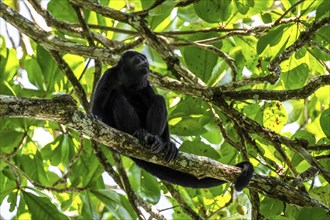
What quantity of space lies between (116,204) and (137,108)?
35.0 inches

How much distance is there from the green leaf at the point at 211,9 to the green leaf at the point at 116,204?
166cm

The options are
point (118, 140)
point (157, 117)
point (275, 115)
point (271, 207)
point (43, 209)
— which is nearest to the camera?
point (118, 140)

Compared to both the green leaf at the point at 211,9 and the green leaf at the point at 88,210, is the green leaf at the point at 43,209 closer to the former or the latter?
the green leaf at the point at 88,210

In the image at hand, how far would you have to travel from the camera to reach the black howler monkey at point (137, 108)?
3959 mm

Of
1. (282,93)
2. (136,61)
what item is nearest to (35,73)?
(136,61)

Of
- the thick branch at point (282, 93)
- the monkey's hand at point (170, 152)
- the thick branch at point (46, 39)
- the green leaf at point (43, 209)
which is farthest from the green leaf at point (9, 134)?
the thick branch at point (282, 93)

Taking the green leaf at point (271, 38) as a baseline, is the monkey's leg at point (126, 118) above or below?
below

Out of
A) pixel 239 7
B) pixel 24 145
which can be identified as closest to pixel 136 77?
pixel 239 7

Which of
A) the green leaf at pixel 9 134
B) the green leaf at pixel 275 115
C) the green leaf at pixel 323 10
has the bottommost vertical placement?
the green leaf at pixel 9 134

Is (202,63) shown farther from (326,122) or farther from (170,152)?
(170,152)

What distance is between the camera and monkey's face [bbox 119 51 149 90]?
419 centimetres

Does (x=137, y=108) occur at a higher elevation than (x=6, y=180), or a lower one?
higher

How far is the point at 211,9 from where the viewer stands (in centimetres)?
446

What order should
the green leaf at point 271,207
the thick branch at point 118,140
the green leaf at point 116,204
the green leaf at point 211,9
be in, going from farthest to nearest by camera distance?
the green leaf at point 116,204 → the green leaf at point 211,9 → the green leaf at point 271,207 → the thick branch at point 118,140
